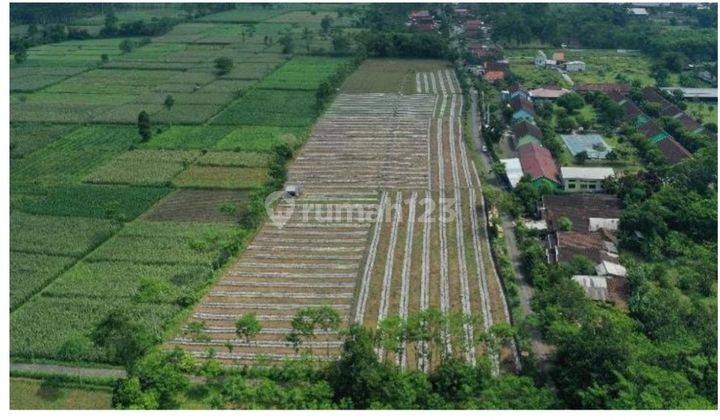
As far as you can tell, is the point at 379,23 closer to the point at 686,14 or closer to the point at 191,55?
the point at 191,55

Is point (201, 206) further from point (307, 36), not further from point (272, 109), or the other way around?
point (307, 36)

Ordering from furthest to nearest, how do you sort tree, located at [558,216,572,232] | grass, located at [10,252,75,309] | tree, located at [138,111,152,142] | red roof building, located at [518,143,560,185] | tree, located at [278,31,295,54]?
tree, located at [278,31,295,54], tree, located at [138,111,152,142], red roof building, located at [518,143,560,185], tree, located at [558,216,572,232], grass, located at [10,252,75,309]

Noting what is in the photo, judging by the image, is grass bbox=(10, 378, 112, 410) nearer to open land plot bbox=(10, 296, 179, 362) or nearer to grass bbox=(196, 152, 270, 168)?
open land plot bbox=(10, 296, 179, 362)

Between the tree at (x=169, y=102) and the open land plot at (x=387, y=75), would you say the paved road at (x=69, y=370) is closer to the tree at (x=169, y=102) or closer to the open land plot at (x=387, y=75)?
the tree at (x=169, y=102)

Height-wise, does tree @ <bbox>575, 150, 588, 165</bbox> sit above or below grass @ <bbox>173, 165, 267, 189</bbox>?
above

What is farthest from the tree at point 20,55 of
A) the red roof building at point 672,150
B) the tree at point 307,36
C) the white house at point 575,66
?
the red roof building at point 672,150

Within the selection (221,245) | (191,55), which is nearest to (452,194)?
(221,245)

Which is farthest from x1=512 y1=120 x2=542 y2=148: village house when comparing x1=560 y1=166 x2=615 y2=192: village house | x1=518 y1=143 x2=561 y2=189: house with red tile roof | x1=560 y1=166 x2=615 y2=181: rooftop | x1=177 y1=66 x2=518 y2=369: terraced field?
x1=560 y1=166 x2=615 y2=192: village house
